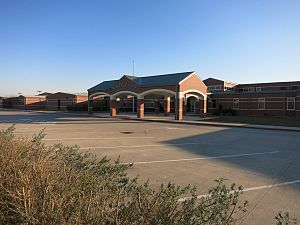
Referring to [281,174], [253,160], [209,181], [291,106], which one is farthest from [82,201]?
[291,106]

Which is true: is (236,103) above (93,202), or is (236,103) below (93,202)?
above

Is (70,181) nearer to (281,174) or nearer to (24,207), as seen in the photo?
(24,207)

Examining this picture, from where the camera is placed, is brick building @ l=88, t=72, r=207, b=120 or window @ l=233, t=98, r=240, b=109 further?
window @ l=233, t=98, r=240, b=109

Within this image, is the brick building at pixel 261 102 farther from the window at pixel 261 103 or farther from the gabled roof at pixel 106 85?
the gabled roof at pixel 106 85

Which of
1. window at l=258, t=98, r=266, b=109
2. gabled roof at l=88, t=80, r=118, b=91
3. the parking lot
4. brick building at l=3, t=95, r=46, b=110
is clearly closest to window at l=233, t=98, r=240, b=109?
window at l=258, t=98, r=266, b=109

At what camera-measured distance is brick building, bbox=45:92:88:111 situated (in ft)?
214

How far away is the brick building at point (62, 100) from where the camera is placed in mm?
65238

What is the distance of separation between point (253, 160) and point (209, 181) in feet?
13.1

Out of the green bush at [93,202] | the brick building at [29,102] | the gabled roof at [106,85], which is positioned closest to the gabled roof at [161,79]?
the gabled roof at [106,85]

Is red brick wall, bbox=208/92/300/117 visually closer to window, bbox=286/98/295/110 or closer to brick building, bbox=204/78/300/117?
brick building, bbox=204/78/300/117

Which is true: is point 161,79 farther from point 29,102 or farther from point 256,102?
point 29,102

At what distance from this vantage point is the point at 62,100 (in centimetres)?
6812

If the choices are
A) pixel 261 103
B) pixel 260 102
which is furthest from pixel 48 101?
pixel 261 103

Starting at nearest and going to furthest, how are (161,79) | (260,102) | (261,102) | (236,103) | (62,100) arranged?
(161,79), (261,102), (260,102), (236,103), (62,100)
